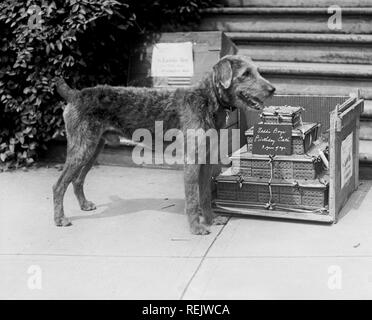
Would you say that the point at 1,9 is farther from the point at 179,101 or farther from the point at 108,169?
the point at 179,101

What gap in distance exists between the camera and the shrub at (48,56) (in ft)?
21.0

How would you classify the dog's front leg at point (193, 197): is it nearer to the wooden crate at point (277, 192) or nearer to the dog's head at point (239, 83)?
the wooden crate at point (277, 192)

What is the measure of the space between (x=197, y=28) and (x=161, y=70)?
1324 mm

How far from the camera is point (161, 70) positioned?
6.75 m

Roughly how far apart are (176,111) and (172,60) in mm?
1875

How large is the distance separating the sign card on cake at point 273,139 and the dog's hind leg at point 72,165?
4.47 ft

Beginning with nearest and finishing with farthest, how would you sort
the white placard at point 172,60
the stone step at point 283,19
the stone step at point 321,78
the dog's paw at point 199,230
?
the dog's paw at point 199,230 → the white placard at point 172,60 → the stone step at point 321,78 → the stone step at point 283,19

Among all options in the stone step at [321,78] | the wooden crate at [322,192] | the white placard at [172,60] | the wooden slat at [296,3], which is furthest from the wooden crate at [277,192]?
the wooden slat at [296,3]

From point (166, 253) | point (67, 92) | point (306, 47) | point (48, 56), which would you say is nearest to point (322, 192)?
point (166, 253)

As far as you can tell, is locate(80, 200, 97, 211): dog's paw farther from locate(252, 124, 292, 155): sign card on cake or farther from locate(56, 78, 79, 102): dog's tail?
locate(252, 124, 292, 155): sign card on cake

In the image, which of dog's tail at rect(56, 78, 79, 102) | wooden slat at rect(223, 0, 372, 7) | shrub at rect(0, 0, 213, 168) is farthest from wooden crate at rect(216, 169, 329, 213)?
wooden slat at rect(223, 0, 372, 7)
